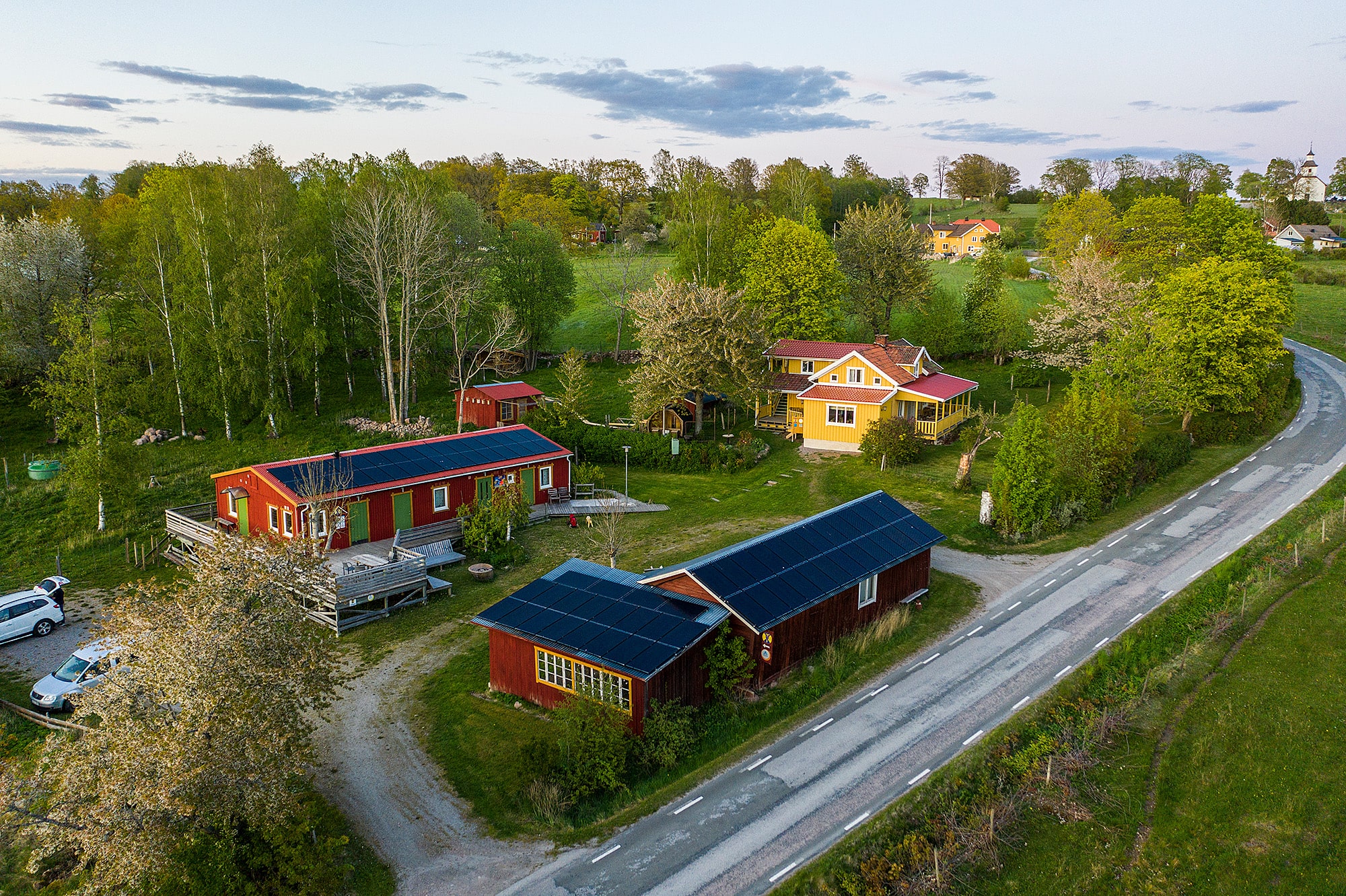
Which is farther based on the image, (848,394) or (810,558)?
(848,394)

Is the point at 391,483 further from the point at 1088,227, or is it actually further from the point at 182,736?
the point at 1088,227

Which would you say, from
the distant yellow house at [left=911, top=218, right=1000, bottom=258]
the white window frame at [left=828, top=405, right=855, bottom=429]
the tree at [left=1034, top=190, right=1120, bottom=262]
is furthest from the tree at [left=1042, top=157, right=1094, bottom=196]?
the white window frame at [left=828, top=405, right=855, bottom=429]

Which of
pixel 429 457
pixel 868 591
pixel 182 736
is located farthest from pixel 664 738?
pixel 429 457

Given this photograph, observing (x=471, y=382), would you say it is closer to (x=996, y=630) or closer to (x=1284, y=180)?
(x=996, y=630)

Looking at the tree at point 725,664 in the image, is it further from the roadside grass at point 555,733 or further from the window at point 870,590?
the window at point 870,590

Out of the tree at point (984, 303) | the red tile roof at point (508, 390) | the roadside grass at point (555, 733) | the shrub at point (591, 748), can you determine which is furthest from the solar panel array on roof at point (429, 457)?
the tree at point (984, 303)

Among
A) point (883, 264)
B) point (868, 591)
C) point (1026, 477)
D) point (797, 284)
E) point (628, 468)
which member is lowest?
point (628, 468)
